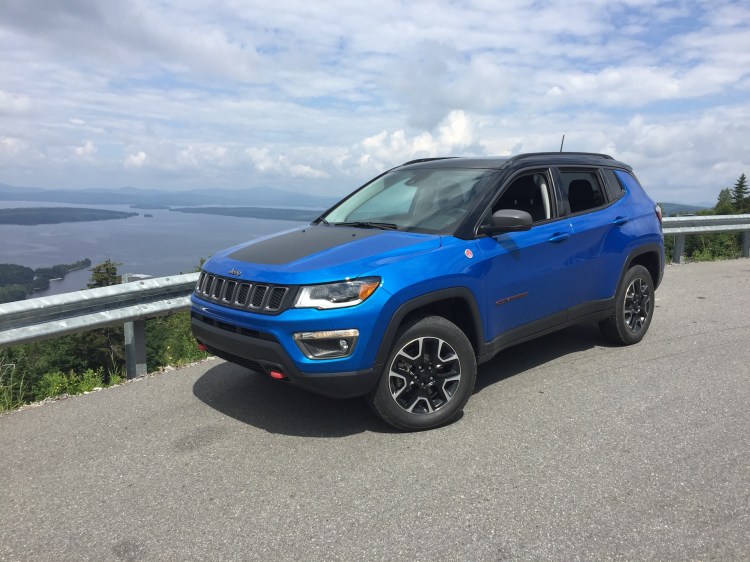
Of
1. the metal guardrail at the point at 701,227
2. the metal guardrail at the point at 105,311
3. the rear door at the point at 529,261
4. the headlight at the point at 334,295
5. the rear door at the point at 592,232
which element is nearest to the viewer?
the headlight at the point at 334,295

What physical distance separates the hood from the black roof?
3.57 ft

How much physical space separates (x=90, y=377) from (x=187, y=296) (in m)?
1.17

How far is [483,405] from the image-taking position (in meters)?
4.37

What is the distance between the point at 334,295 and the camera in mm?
3520

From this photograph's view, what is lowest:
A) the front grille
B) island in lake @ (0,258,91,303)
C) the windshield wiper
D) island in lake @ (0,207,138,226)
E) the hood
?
island in lake @ (0,258,91,303)

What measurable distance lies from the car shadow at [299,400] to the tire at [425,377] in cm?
24

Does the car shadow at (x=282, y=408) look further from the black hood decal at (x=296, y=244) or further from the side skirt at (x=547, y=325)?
the side skirt at (x=547, y=325)

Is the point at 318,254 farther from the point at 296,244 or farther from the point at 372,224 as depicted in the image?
the point at 372,224

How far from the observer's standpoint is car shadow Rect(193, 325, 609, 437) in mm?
4016

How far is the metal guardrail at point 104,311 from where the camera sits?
4.52 meters

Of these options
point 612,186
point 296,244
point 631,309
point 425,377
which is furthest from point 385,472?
point 612,186

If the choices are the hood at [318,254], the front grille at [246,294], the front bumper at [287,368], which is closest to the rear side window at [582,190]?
the hood at [318,254]

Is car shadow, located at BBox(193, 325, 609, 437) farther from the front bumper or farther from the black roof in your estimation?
the black roof

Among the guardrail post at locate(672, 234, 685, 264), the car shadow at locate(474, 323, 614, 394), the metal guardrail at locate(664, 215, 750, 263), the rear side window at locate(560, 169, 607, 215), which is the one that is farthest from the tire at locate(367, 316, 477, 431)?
the guardrail post at locate(672, 234, 685, 264)
